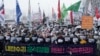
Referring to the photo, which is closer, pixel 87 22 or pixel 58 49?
pixel 58 49

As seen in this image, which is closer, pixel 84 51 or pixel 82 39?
pixel 84 51

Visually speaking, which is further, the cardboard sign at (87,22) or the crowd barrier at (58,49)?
the cardboard sign at (87,22)

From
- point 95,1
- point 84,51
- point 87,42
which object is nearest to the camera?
point 84,51

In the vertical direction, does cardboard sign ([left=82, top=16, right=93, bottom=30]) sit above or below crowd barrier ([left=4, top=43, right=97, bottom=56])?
above

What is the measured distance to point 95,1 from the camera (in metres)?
59.0

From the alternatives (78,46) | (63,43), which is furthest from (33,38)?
(78,46)

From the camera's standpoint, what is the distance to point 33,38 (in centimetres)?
2202

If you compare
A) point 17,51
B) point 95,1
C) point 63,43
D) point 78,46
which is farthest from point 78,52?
point 95,1

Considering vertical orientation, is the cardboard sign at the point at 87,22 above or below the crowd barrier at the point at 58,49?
above

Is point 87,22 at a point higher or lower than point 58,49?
higher

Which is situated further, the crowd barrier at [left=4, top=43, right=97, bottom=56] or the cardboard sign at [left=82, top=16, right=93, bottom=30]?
the cardboard sign at [left=82, top=16, right=93, bottom=30]

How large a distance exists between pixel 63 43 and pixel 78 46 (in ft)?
5.53

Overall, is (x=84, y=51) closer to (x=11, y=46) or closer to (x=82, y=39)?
(x=82, y=39)

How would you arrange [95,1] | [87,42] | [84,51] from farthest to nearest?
[95,1] → [87,42] → [84,51]
